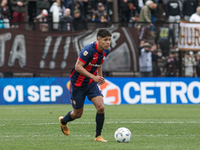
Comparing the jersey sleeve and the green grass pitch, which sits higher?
the jersey sleeve

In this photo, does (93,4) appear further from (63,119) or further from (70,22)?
(63,119)

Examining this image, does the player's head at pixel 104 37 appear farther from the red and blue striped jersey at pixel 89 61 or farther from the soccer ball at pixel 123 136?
the soccer ball at pixel 123 136

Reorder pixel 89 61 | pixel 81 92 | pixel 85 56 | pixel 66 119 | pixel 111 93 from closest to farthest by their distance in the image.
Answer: pixel 85 56
pixel 89 61
pixel 81 92
pixel 66 119
pixel 111 93

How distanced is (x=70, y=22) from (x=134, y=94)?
403 centimetres

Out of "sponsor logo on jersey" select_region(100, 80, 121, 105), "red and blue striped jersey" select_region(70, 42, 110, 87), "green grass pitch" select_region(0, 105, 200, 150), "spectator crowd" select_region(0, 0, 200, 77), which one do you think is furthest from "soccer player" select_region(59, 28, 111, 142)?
"spectator crowd" select_region(0, 0, 200, 77)

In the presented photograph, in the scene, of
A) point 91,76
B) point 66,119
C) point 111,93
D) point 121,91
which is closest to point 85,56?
point 91,76

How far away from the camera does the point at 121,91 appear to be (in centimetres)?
1847

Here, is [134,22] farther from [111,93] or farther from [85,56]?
[85,56]

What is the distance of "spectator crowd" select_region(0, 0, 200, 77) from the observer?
18297mm

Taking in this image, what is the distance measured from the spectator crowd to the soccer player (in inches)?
423

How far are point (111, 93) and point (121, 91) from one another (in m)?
0.44

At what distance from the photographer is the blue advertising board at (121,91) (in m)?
18.2

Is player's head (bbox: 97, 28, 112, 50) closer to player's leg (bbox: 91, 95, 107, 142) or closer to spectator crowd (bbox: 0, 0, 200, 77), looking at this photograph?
player's leg (bbox: 91, 95, 107, 142)

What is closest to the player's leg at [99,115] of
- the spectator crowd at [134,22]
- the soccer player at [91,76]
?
the soccer player at [91,76]
